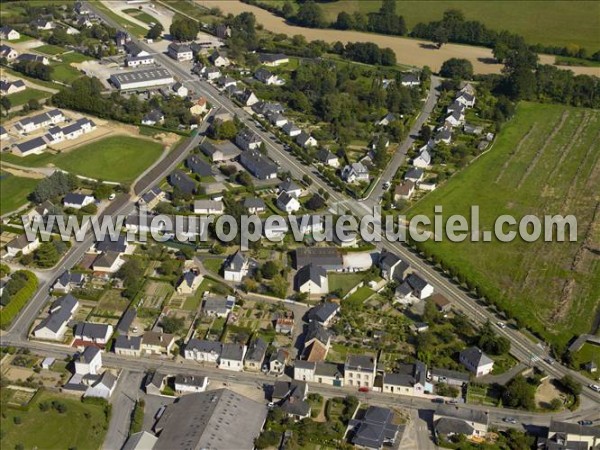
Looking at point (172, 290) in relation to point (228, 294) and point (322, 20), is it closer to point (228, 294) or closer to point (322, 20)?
point (228, 294)

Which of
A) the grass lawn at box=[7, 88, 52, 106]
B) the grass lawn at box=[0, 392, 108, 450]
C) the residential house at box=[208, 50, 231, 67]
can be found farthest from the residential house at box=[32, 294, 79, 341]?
the residential house at box=[208, 50, 231, 67]

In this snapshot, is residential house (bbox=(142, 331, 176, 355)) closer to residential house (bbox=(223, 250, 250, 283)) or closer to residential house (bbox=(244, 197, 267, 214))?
residential house (bbox=(223, 250, 250, 283))

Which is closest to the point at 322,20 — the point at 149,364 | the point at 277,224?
the point at 277,224

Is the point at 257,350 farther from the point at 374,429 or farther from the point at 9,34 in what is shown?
the point at 9,34

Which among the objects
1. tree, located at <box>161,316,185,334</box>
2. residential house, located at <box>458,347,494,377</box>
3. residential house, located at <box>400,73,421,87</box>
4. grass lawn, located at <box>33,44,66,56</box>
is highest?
residential house, located at <box>400,73,421,87</box>

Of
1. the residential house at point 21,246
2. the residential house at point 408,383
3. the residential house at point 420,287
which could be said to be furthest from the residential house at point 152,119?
the residential house at point 408,383

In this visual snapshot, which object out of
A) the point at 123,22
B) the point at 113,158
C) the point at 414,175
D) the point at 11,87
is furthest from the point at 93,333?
the point at 123,22

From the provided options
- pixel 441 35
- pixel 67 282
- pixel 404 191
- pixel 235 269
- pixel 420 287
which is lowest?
pixel 67 282
